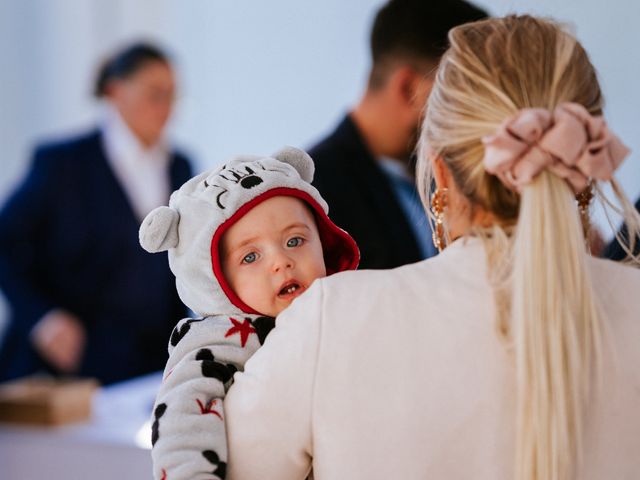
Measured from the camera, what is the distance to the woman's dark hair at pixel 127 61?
336 cm

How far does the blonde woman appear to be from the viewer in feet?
3.02

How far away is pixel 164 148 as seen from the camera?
3.49m

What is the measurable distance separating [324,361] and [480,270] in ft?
0.65

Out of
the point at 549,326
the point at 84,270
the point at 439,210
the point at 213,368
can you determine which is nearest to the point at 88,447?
the point at 84,270

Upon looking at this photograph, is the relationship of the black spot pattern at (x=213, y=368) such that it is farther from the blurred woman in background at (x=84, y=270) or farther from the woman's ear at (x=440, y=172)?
the blurred woman in background at (x=84, y=270)

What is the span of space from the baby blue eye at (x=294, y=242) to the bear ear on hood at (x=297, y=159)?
0.13 m

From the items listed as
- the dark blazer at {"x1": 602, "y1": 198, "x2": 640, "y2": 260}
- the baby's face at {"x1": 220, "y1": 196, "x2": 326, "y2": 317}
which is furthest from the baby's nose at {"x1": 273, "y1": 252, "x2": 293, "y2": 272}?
the dark blazer at {"x1": 602, "y1": 198, "x2": 640, "y2": 260}

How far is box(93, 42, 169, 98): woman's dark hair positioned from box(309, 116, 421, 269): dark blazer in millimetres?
1411

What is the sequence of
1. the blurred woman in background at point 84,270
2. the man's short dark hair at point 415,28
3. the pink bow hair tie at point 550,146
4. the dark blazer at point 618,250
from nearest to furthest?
the pink bow hair tie at point 550,146 → the dark blazer at point 618,250 → the man's short dark hair at point 415,28 → the blurred woman in background at point 84,270

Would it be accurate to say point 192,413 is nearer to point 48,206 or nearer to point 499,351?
point 499,351

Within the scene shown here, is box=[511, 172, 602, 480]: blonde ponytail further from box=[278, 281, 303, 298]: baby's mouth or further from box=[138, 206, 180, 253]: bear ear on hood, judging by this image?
box=[138, 206, 180, 253]: bear ear on hood

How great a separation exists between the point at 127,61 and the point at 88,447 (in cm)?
163

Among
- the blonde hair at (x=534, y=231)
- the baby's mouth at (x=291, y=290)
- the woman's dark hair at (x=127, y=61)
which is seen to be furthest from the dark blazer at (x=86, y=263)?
the blonde hair at (x=534, y=231)

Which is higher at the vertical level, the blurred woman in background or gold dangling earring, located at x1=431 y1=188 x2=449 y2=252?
gold dangling earring, located at x1=431 y1=188 x2=449 y2=252
